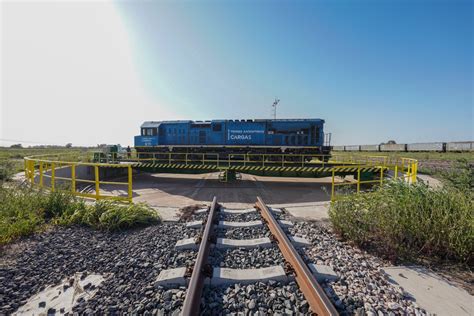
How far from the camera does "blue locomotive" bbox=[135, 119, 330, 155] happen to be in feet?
50.6

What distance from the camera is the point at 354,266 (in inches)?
120

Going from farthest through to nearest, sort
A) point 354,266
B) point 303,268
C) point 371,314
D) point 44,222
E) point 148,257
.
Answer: point 44,222 < point 148,257 < point 354,266 < point 303,268 < point 371,314

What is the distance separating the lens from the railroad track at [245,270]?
7.45 ft

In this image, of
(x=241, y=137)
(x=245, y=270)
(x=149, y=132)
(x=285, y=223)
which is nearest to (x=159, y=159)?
(x=149, y=132)

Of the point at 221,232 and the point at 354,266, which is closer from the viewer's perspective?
the point at 354,266

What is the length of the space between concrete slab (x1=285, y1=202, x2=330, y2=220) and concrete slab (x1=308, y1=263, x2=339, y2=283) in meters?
2.87

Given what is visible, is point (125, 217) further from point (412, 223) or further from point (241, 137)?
point (241, 137)

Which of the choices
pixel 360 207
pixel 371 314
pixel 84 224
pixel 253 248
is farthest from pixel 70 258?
pixel 360 207

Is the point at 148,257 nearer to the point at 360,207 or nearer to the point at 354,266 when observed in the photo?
the point at 354,266

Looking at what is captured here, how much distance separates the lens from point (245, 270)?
2881 mm

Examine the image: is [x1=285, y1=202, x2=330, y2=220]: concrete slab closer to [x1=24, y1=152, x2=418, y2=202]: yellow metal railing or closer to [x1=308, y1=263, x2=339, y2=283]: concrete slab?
[x1=24, y1=152, x2=418, y2=202]: yellow metal railing

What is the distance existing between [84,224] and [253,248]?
3975 mm

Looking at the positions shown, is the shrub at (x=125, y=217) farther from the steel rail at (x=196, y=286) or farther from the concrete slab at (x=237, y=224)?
the steel rail at (x=196, y=286)

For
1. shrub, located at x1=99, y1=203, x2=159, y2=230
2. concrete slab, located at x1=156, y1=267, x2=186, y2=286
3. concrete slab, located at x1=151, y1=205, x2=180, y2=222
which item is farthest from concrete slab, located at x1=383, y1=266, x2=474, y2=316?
shrub, located at x1=99, y1=203, x2=159, y2=230
